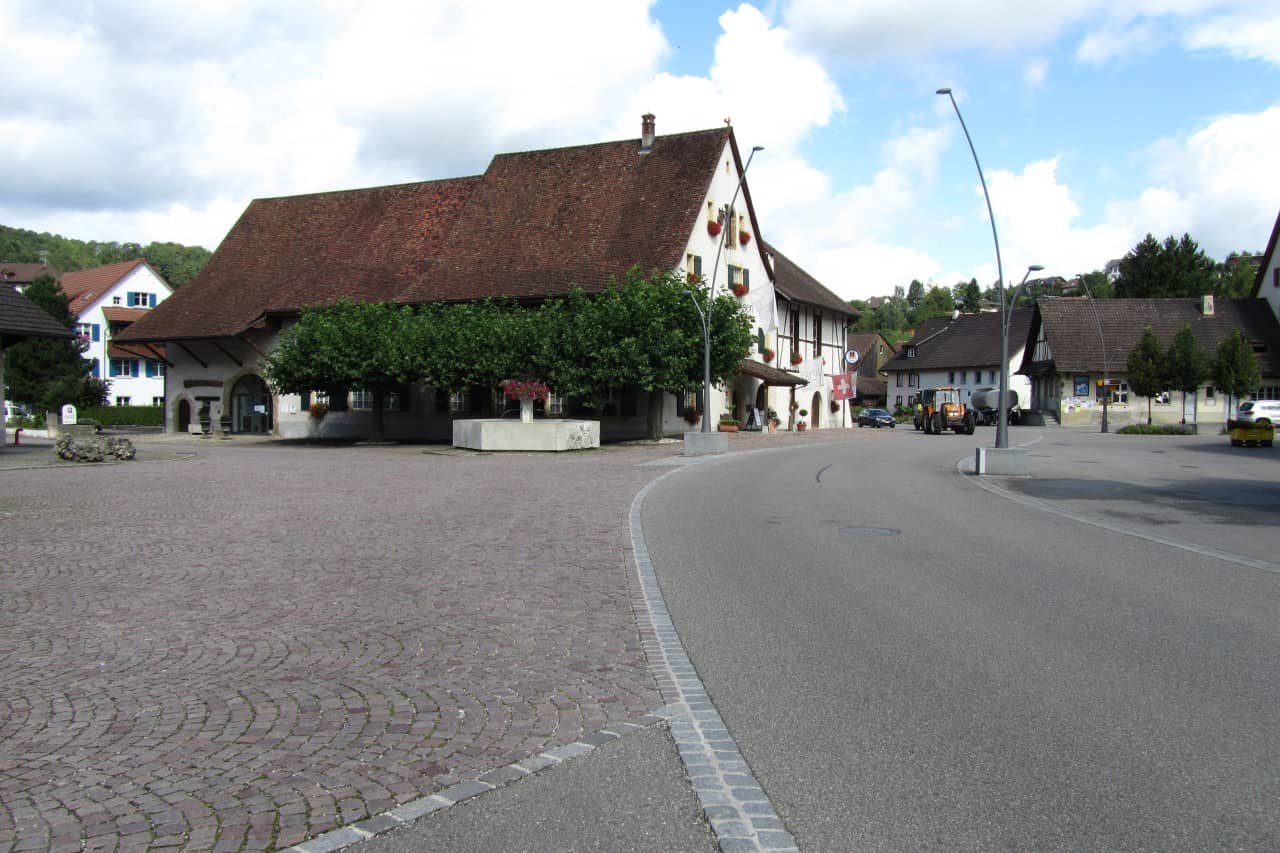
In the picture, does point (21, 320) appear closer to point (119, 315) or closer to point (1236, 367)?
point (119, 315)

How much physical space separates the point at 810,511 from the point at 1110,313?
209 ft

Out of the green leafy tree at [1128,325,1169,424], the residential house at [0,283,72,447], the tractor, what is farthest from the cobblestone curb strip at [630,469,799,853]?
the green leafy tree at [1128,325,1169,424]

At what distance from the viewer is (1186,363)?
58.3 metres

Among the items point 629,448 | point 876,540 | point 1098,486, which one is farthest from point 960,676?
point 629,448

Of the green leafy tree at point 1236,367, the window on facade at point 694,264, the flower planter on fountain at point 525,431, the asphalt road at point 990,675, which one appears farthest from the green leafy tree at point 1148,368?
the asphalt road at point 990,675

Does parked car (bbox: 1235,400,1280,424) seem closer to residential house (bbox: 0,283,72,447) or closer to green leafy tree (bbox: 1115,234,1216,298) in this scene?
green leafy tree (bbox: 1115,234,1216,298)

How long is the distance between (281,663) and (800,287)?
5191cm

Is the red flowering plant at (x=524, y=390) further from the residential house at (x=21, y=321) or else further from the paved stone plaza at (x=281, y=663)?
the paved stone plaza at (x=281, y=663)

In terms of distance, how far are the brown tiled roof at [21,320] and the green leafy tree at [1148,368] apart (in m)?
53.4

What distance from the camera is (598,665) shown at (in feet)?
20.8

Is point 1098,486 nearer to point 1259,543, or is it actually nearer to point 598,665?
point 1259,543

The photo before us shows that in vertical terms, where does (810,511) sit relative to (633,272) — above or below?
below

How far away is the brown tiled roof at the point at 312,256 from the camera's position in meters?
44.5

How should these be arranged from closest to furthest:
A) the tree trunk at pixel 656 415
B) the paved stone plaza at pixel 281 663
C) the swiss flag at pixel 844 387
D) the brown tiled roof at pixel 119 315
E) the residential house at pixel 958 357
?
1. the paved stone plaza at pixel 281 663
2. the tree trunk at pixel 656 415
3. the swiss flag at pixel 844 387
4. the brown tiled roof at pixel 119 315
5. the residential house at pixel 958 357
